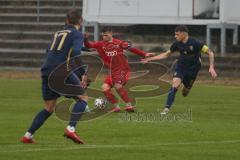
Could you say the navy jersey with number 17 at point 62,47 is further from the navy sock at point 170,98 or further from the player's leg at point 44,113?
the navy sock at point 170,98

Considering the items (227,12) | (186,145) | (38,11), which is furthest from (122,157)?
(38,11)

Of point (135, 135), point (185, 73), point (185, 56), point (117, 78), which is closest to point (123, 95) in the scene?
point (117, 78)

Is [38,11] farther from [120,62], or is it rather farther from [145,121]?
[145,121]

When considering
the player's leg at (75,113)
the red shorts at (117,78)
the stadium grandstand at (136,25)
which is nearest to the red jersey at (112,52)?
the red shorts at (117,78)

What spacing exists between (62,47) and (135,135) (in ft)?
7.69

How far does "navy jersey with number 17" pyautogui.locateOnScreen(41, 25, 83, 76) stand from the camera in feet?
47.2

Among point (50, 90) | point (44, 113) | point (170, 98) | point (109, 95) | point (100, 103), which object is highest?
point (50, 90)

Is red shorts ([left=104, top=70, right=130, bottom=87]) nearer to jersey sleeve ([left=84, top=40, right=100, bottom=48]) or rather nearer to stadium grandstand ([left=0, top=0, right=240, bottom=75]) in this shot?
jersey sleeve ([left=84, top=40, right=100, bottom=48])

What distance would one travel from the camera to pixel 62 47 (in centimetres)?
1449

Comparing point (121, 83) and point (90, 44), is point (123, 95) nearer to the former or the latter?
point (121, 83)

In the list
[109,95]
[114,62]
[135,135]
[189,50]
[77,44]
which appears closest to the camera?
[77,44]

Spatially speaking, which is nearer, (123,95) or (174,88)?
(174,88)

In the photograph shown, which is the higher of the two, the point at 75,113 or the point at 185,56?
the point at 75,113

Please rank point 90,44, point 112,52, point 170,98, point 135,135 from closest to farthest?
point 135,135
point 170,98
point 90,44
point 112,52
